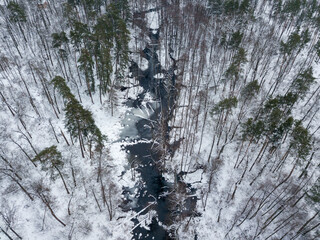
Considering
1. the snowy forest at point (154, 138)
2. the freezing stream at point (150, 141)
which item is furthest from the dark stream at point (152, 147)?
the snowy forest at point (154, 138)

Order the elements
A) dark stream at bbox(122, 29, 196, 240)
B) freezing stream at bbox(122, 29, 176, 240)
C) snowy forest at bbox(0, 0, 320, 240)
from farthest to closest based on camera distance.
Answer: freezing stream at bbox(122, 29, 176, 240), dark stream at bbox(122, 29, 196, 240), snowy forest at bbox(0, 0, 320, 240)

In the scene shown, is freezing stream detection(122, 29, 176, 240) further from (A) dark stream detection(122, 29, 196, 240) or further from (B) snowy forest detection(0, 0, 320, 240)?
(B) snowy forest detection(0, 0, 320, 240)

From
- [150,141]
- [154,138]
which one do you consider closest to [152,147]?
[150,141]

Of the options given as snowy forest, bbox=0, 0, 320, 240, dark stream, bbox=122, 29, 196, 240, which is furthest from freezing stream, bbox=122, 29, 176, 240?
snowy forest, bbox=0, 0, 320, 240

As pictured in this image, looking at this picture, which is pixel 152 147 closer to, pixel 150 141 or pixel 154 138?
pixel 150 141

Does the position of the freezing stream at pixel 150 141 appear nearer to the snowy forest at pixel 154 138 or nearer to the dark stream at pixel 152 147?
the dark stream at pixel 152 147

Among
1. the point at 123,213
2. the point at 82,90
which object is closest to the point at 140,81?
the point at 82,90
